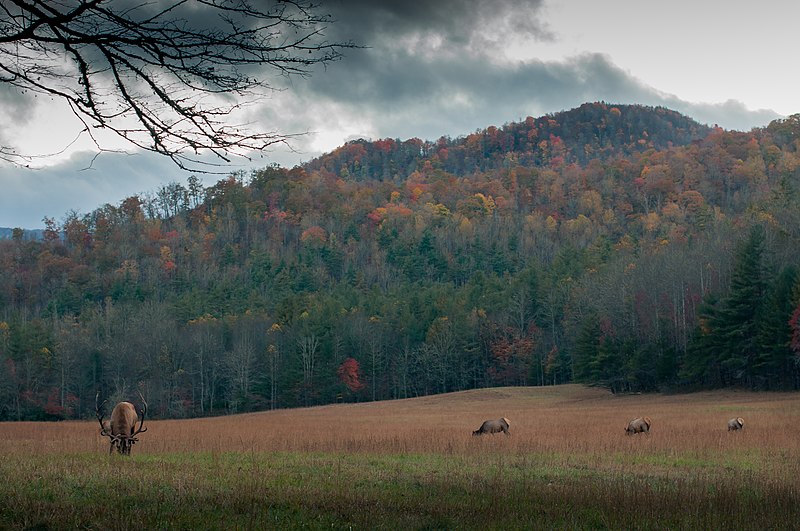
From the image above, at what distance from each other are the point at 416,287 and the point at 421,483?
109 m

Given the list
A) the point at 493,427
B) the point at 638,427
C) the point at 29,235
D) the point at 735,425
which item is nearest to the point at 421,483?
the point at 493,427

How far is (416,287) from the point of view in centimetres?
11938

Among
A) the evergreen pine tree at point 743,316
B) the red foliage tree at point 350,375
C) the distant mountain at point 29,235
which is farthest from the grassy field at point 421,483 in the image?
the distant mountain at point 29,235

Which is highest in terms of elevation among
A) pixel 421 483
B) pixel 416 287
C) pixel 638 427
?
pixel 416 287

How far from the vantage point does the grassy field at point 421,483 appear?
7.39m

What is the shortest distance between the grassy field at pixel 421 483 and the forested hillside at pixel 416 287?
43.8 ft

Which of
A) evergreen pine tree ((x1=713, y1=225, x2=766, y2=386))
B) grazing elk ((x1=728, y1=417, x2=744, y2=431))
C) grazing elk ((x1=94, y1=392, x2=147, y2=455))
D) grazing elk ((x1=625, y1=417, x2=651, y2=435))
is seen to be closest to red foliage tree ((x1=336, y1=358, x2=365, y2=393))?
evergreen pine tree ((x1=713, y1=225, x2=766, y2=386))

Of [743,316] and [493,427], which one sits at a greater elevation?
[743,316]

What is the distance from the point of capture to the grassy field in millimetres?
7387

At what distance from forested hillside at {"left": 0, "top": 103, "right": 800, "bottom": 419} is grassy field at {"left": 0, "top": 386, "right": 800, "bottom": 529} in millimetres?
13356

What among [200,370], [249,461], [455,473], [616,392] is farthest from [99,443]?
[200,370]

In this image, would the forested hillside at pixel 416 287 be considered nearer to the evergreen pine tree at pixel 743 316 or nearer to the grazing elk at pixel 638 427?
the evergreen pine tree at pixel 743 316

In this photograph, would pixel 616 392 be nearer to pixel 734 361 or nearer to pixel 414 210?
pixel 734 361

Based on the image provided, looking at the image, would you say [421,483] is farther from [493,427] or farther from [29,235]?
[29,235]
